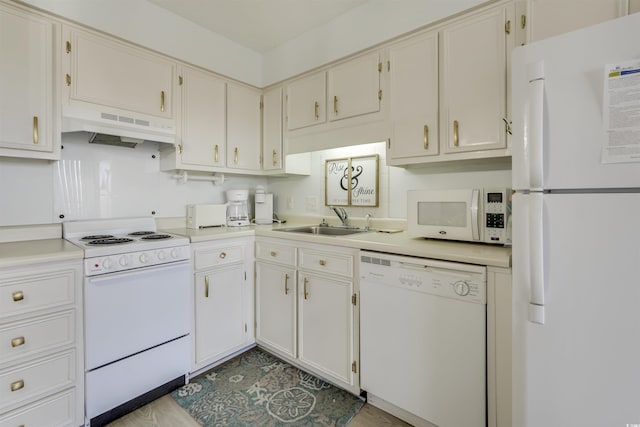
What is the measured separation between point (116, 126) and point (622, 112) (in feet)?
7.69

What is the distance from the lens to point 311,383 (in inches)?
76.7

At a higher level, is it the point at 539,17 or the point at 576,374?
the point at 539,17

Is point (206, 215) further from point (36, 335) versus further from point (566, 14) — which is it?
point (566, 14)

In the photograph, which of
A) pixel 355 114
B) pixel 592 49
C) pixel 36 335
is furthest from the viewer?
pixel 355 114

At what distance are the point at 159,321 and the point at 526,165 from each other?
1989 mm

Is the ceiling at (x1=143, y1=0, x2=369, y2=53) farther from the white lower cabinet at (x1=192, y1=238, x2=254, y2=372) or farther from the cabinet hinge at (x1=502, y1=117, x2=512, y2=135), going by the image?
the white lower cabinet at (x1=192, y1=238, x2=254, y2=372)

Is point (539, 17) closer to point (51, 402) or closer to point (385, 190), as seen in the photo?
point (385, 190)

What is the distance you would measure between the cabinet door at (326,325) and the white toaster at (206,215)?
3.09 feet

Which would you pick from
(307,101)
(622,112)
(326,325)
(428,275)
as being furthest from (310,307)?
(622,112)

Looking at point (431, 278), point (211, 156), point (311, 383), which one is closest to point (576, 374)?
point (431, 278)

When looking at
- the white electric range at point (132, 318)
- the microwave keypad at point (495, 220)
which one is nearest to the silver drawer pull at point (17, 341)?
the white electric range at point (132, 318)

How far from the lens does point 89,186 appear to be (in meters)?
2.03

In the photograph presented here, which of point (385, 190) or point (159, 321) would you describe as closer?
point (159, 321)

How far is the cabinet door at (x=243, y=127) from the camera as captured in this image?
256 centimetres
